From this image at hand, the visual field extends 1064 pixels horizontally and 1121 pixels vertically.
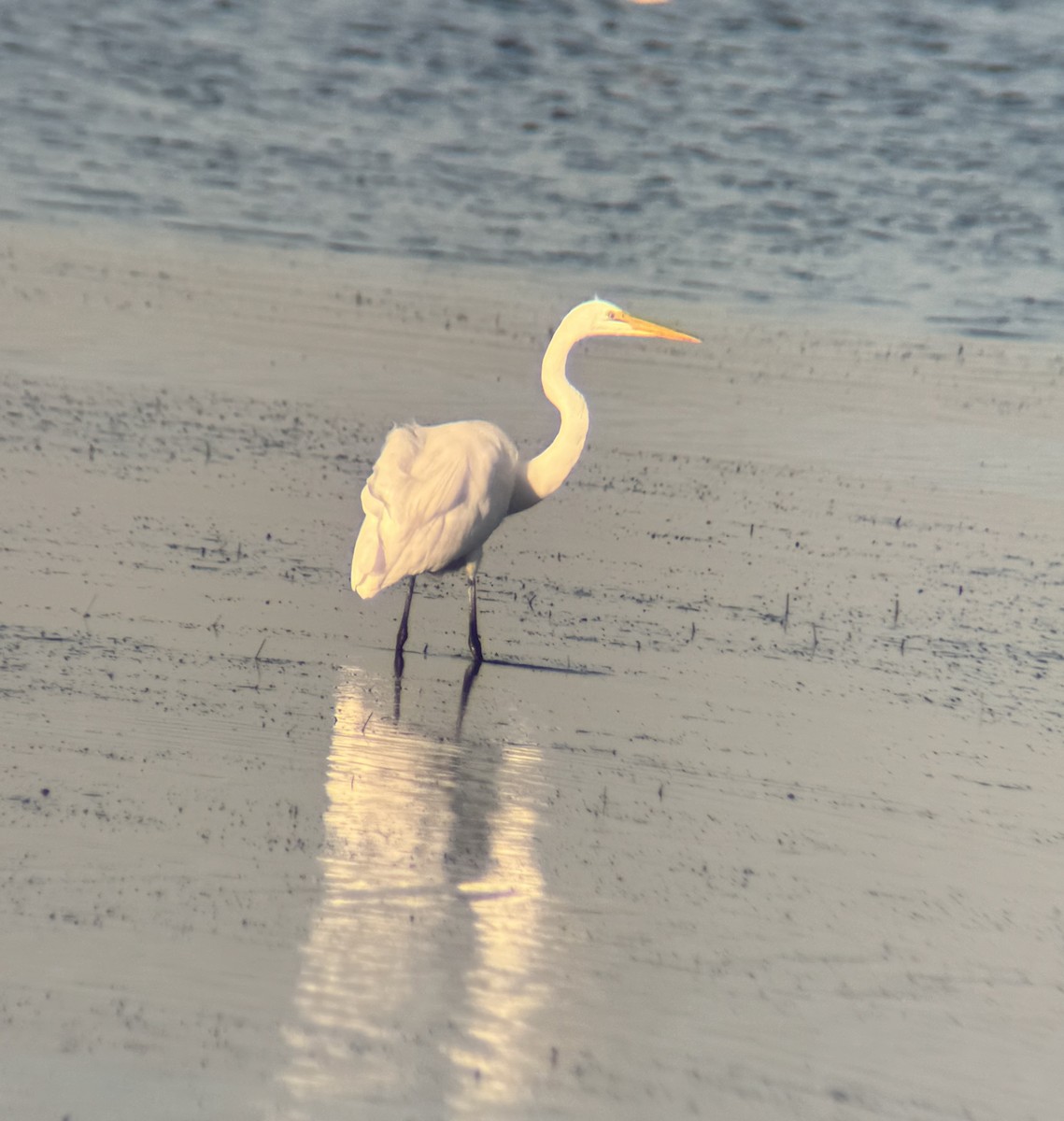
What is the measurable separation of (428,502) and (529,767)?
186cm

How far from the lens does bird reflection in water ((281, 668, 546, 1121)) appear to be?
374 centimetres

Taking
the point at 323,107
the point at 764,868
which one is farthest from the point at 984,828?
the point at 323,107

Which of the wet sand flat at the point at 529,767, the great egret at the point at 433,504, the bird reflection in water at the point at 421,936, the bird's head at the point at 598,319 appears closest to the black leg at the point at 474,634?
the great egret at the point at 433,504

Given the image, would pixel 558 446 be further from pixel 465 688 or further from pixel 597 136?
pixel 597 136

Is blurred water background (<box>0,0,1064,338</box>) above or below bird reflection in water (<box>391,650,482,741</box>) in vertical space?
above

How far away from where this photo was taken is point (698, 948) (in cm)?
456

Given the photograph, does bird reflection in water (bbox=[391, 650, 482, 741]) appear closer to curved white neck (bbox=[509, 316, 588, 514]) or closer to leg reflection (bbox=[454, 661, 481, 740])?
leg reflection (bbox=[454, 661, 481, 740])

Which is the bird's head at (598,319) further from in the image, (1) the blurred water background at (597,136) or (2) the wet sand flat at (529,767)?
(1) the blurred water background at (597,136)

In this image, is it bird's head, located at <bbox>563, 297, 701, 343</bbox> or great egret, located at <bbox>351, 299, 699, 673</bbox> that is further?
bird's head, located at <bbox>563, 297, 701, 343</bbox>

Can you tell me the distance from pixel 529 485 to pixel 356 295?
20.0 ft

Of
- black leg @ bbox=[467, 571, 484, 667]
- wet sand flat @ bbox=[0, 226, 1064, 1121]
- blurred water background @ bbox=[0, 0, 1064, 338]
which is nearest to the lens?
wet sand flat @ bbox=[0, 226, 1064, 1121]

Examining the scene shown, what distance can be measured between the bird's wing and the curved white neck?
1.40ft

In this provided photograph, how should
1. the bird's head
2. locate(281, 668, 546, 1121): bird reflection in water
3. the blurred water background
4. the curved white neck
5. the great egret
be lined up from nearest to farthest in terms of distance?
locate(281, 668, 546, 1121): bird reflection in water < the great egret < the curved white neck < the bird's head < the blurred water background

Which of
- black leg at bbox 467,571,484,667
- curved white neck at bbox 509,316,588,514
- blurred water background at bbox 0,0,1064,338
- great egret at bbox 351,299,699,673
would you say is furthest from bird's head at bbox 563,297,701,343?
blurred water background at bbox 0,0,1064,338
